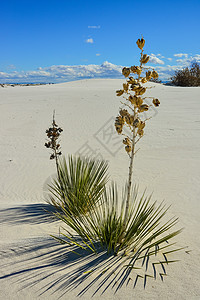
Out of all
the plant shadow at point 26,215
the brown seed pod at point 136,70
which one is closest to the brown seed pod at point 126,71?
the brown seed pod at point 136,70

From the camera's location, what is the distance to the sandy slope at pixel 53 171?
5.78 ft

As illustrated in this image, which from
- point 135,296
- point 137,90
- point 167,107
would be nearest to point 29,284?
point 135,296

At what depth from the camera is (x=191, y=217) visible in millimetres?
3014

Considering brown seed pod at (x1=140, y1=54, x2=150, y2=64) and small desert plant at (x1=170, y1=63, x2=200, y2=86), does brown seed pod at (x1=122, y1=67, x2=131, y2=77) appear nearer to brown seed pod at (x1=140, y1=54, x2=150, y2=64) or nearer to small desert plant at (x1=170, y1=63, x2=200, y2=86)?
brown seed pod at (x1=140, y1=54, x2=150, y2=64)

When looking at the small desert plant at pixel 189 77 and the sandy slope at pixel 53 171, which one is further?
the small desert plant at pixel 189 77

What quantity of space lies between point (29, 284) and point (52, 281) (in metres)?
0.15

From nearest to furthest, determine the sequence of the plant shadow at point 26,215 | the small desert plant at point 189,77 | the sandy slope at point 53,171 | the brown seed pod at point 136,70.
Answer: the brown seed pod at point 136,70
the sandy slope at point 53,171
the plant shadow at point 26,215
the small desert plant at point 189,77

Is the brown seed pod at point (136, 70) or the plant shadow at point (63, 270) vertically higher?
the brown seed pod at point (136, 70)

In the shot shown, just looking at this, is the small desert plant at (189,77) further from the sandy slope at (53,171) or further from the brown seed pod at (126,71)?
the brown seed pod at (126,71)

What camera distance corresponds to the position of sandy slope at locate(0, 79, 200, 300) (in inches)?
69.4

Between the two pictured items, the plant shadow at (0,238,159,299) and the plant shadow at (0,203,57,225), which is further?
the plant shadow at (0,203,57,225)

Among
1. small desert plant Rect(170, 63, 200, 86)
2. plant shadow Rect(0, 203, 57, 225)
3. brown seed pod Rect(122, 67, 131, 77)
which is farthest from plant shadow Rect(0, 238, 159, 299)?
small desert plant Rect(170, 63, 200, 86)

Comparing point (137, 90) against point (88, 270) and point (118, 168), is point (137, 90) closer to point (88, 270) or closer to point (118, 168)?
point (88, 270)

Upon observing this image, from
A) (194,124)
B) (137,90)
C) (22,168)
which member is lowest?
(22,168)
